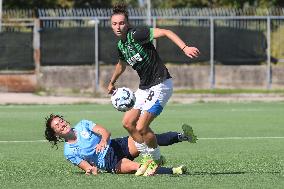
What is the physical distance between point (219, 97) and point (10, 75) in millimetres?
6726

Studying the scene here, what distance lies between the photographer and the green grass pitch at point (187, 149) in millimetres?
11977

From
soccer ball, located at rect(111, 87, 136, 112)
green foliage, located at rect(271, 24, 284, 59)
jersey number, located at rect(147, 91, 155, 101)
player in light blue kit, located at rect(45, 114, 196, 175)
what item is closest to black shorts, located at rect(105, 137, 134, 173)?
player in light blue kit, located at rect(45, 114, 196, 175)

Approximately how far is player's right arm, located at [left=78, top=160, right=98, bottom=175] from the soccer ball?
78cm

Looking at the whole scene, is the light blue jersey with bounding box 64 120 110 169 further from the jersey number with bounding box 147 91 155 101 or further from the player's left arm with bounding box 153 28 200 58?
the player's left arm with bounding box 153 28 200 58

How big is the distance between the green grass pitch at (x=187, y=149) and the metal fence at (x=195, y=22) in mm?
5643

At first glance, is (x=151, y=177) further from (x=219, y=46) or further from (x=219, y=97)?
(x=219, y=46)

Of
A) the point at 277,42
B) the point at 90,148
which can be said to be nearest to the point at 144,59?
the point at 90,148

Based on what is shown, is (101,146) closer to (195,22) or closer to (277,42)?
(195,22)

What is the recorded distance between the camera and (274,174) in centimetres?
1266

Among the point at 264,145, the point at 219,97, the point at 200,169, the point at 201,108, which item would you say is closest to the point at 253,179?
the point at 200,169

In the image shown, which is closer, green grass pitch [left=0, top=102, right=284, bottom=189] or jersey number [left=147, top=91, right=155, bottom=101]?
green grass pitch [left=0, top=102, right=284, bottom=189]

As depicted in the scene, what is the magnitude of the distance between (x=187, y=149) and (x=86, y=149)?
4.36 m

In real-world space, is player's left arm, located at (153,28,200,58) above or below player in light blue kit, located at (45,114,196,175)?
above

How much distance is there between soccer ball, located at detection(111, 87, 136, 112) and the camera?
41.6 feet
